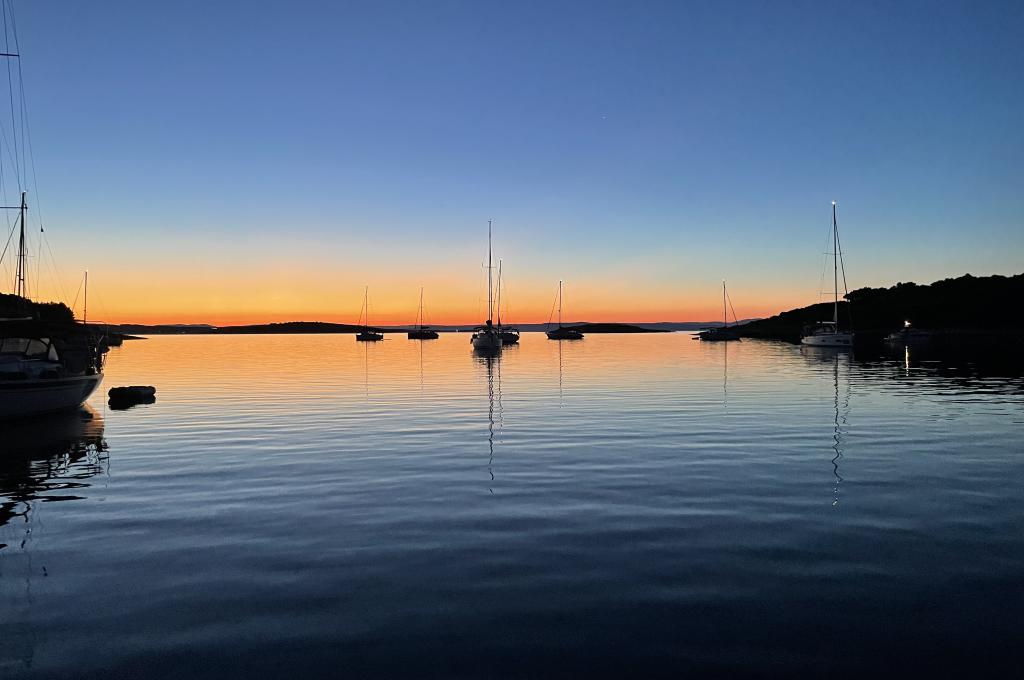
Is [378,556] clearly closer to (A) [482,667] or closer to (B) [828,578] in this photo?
(A) [482,667]

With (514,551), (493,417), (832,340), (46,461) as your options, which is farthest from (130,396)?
(832,340)

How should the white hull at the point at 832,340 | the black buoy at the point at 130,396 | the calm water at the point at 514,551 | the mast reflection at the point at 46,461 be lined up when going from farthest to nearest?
1. the white hull at the point at 832,340
2. the black buoy at the point at 130,396
3. the mast reflection at the point at 46,461
4. the calm water at the point at 514,551

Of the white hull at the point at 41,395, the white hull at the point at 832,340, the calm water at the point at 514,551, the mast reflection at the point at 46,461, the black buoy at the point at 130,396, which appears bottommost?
the mast reflection at the point at 46,461

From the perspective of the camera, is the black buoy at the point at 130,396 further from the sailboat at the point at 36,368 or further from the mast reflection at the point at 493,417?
the mast reflection at the point at 493,417

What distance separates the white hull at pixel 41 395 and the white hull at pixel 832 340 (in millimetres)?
108783

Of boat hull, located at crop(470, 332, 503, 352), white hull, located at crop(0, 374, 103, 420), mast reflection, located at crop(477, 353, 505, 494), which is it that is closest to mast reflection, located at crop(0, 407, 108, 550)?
white hull, located at crop(0, 374, 103, 420)

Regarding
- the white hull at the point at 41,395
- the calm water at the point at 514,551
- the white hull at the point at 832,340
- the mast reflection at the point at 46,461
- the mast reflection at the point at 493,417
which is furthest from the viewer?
the white hull at the point at 832,340

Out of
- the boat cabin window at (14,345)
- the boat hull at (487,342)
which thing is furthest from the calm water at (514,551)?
the boat hull at (487,342)

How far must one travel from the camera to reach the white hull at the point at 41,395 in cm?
2920

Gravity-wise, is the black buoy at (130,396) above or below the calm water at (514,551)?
above

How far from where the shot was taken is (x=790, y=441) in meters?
23.3

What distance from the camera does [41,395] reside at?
3133 cm

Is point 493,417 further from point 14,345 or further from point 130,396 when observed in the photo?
point 130,396

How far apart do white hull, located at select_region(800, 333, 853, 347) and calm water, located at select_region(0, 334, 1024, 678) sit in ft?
317
